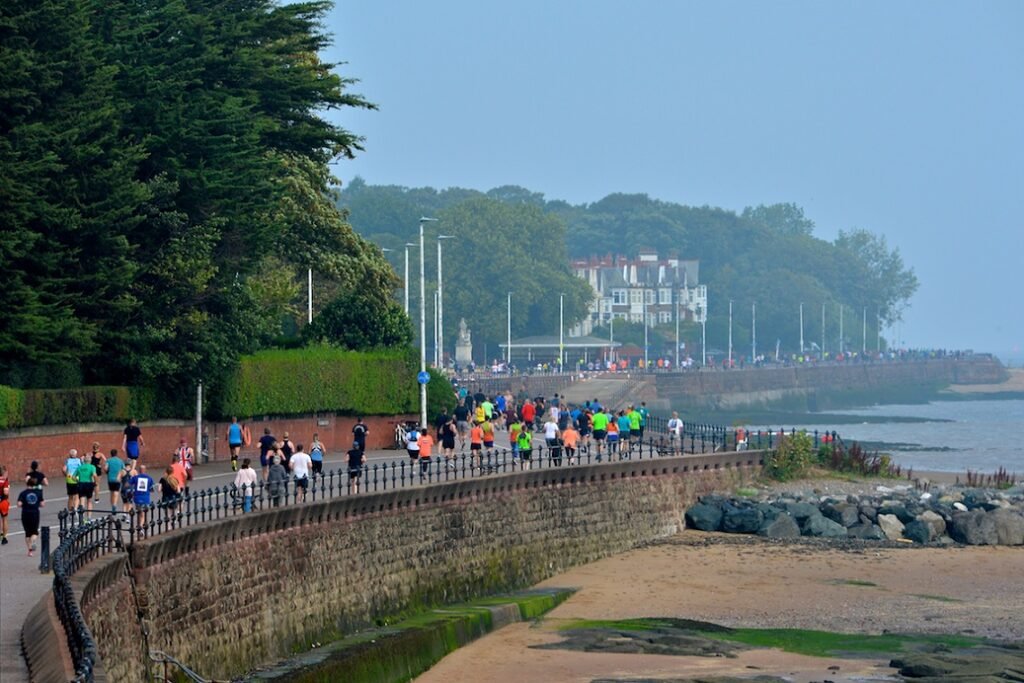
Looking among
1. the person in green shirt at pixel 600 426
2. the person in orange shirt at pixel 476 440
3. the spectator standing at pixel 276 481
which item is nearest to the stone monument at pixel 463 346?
the person in green shirt at pixel 600 426

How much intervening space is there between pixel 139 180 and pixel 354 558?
59.9ft

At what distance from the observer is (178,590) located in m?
35.3

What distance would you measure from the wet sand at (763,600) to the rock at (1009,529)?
49.2 inches

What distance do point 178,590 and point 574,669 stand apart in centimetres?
1025

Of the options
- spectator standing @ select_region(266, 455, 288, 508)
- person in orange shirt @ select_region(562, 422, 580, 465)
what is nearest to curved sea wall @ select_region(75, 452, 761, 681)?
spectator standing @ select_region(266, 455, 288, 508)

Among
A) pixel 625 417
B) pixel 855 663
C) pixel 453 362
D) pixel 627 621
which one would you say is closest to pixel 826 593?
pixel 627 621

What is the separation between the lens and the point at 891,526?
65438 mm

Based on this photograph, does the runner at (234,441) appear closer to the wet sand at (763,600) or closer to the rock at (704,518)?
the wet sand at (763,600)

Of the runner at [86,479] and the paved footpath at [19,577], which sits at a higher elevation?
the runner at [86,479]

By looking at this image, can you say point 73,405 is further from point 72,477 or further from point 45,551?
point 45,551

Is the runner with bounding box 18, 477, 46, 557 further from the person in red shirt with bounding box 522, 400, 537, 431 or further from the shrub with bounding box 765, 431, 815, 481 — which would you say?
the shrub with bounding box 765, 431, 815, 481

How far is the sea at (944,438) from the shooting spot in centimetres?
11194

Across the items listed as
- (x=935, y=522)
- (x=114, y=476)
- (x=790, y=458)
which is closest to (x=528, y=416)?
(x=790, y=458)

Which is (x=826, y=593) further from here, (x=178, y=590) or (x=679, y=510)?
(x=178, y=590)
